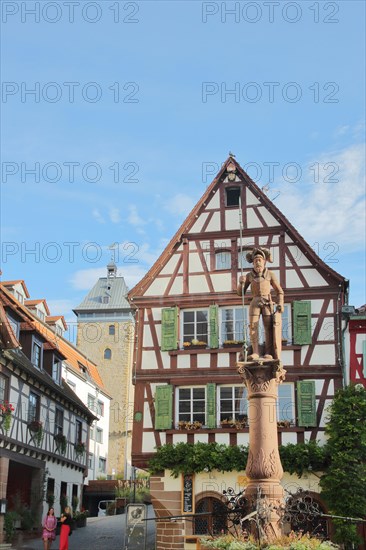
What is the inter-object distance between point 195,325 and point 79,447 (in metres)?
11.1

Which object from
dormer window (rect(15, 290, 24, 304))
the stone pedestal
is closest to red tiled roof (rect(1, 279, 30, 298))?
dormer window (rect(15, 290, 24, 304))

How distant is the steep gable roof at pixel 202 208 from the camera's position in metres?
23.3

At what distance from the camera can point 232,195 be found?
2472cm

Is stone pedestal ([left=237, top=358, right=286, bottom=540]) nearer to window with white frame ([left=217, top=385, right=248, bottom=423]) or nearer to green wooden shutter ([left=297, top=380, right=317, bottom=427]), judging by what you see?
green wooden shutter ([left=297, top=380, right=317, bottom=427])

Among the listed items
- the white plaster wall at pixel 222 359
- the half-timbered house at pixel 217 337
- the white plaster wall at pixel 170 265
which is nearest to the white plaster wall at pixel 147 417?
Answer: the half-timbered house at pixel 217 337

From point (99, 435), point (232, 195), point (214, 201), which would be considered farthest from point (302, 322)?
point (99, 435)

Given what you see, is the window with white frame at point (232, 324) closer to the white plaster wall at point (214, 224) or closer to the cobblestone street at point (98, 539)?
the white plaster wall at point (214, 224)

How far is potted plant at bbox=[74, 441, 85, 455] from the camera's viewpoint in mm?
31578

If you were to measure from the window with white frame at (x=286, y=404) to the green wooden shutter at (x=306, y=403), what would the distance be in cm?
29

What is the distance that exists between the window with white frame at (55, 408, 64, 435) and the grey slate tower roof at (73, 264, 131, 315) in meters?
32.1

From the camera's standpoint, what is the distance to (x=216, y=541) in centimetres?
1077

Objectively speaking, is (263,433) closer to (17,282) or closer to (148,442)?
(148,442)

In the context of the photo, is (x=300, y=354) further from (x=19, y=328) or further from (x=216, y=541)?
(x=216, y=541)

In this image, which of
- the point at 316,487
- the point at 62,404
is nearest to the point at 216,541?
the point at 316,487
